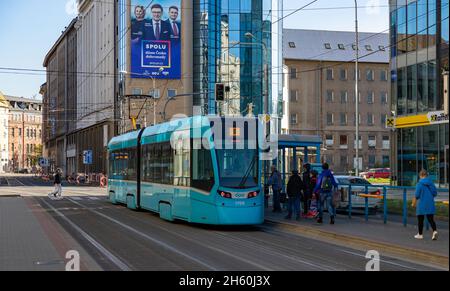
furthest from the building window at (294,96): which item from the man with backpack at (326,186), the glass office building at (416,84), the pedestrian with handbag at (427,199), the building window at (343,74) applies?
the pedestrian with handbag at (427,199)

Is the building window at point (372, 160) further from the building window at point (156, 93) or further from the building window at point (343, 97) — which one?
the building window at point (156, 93)

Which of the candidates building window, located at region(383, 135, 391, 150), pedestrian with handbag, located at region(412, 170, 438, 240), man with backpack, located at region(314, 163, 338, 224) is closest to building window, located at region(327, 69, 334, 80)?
building window, located at region(383, 135, 391, 150)

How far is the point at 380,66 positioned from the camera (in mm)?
92312

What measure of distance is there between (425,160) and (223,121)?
23.0m

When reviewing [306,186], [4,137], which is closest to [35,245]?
[306,186]

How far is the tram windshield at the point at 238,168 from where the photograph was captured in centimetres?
1759

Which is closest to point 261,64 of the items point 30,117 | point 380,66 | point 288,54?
point 288,54

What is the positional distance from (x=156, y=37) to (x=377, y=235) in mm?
47719

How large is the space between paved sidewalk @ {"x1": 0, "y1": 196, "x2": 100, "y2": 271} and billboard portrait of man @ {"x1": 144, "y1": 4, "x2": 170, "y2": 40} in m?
40.9

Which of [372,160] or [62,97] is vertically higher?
[62,97]

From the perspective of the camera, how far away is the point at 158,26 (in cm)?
6097

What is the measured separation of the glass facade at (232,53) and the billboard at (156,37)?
294 cm

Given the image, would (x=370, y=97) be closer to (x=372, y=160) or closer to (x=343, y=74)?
(x=343, y=74)

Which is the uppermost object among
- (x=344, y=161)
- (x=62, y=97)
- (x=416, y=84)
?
(x=62, y=97)
